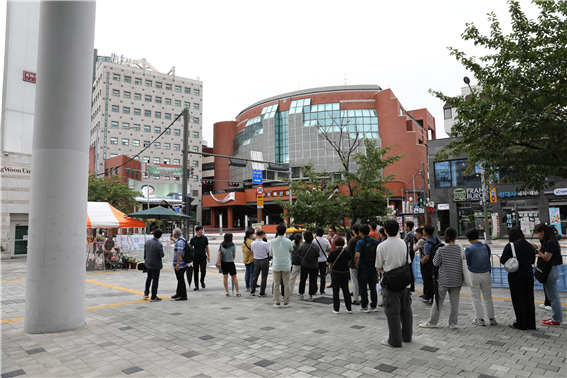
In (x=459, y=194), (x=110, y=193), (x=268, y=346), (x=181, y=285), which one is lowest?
(x=268, y=346)

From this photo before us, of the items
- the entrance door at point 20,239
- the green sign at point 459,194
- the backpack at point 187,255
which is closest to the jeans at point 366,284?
the backpack at point 187,255

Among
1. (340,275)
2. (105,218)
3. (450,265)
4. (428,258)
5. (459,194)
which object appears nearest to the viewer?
→ (450,265)

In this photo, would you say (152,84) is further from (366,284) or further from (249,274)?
(366,284)

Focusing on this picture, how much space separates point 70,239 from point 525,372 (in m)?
7.20

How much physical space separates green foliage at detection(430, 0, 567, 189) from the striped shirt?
11.8ft

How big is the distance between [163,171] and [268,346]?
6785 centimetres

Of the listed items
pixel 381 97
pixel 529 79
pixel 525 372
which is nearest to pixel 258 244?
pixel 525 372

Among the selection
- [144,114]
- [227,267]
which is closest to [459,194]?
A: [227,267]

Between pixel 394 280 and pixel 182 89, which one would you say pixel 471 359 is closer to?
pixel 394 280

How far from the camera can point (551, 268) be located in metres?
6.73

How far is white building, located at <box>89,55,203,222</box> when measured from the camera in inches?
2744

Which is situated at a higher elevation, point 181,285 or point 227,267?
point 227,267

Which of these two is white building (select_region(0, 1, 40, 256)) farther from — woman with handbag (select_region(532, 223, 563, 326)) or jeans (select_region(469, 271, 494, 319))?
woman with handbag (select_region(532, 223, 563, 326))

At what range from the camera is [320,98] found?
65250 millimetres
